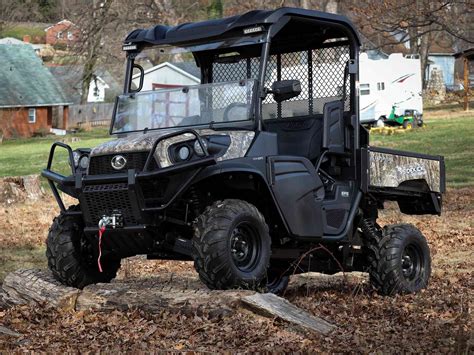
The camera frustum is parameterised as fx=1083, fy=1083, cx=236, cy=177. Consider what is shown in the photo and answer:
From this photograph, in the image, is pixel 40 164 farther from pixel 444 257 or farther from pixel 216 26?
pixel 216 26

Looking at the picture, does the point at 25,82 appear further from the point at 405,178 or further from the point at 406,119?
the point at 405,178

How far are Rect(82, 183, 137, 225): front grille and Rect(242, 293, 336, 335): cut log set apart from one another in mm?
1265

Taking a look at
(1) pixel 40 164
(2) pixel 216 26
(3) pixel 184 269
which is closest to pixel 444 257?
(3) pixel 184 269

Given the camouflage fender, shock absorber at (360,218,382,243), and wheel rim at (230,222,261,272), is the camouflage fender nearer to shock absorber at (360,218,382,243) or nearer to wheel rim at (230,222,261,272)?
shock absorber at (360,218,382,243)

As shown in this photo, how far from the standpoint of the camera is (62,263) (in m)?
10.1

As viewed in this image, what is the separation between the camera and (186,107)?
10.4 metres

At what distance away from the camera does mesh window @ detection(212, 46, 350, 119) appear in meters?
11.0

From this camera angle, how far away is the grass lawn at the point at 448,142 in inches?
1153

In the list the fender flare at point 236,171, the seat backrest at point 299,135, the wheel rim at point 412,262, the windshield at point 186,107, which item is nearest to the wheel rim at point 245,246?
the fender flare at point 236,171

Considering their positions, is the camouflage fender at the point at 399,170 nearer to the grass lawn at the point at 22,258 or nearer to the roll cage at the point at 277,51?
the roll cage at the point at 277,51

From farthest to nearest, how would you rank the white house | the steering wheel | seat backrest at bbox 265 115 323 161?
the white house, seat backrest at bbox 265 115 323 161, the steering wheel

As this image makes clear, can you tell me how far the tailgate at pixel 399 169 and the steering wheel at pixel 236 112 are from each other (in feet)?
4.89

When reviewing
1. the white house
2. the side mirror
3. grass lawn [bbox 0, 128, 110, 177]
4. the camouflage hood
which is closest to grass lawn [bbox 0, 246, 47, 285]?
the camouflage hood

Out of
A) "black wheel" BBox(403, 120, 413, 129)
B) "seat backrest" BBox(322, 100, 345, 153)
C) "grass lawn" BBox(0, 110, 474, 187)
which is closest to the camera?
"seat backrest" BBox(322, 100, 345, 153)
